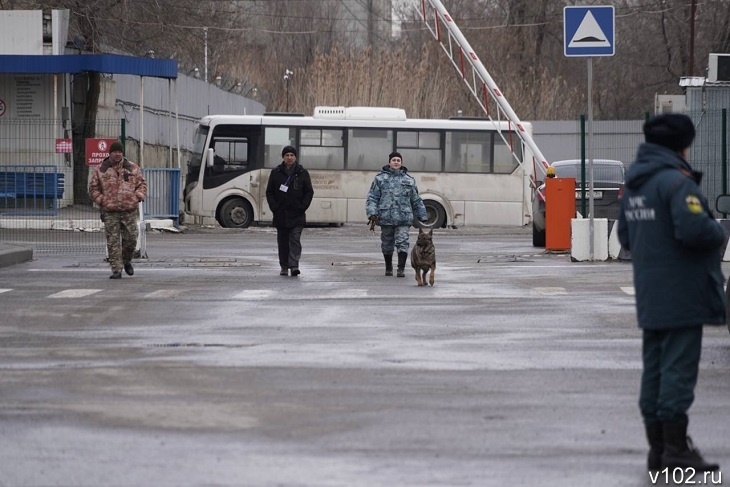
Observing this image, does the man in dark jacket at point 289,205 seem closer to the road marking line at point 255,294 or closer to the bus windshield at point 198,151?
the road marking line at point 255,294

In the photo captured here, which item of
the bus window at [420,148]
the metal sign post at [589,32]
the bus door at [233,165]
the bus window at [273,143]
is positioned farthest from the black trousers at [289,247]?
the bus window at [420,148]

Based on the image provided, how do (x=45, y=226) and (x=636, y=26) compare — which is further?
(x=636, y=26)

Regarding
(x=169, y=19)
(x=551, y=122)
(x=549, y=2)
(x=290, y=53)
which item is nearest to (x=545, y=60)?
(x=549, y=2)

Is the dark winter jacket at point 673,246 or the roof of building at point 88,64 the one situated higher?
the roof of building at point 88,64

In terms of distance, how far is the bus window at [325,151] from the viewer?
39.0 meters

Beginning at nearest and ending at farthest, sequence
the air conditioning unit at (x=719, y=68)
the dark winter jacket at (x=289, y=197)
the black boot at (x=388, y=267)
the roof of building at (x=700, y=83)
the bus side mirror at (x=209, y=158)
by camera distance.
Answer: the black boot at (x=388, y=267)
the dark winter jacket at (x=289, y=197)
the roof of building at (x=700, y=83)
the air conditioning unit at (x=719, y=68)
the bus side mirror at (x=209, y=158)

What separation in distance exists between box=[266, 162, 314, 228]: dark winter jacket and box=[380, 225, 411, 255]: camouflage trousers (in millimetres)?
1156

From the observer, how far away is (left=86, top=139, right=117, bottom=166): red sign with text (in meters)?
23.3

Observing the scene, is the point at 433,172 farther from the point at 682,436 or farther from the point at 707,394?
the point at 682,436

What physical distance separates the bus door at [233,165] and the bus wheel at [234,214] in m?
0.28

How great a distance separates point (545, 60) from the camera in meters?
68.2

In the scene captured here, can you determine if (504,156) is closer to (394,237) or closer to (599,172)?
(599,172)

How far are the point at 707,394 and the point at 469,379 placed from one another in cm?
160

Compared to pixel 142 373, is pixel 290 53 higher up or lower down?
higher up
